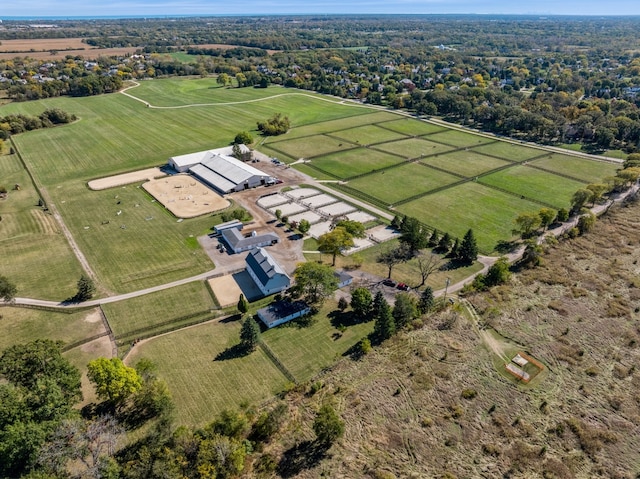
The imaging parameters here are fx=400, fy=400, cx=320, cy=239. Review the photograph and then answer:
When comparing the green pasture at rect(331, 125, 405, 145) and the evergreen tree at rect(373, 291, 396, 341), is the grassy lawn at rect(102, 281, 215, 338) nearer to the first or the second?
the evergreen tree at rect(373, 291, 396, 341)

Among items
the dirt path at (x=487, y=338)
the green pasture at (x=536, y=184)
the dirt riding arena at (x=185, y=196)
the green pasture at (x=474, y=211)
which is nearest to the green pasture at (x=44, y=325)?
the dirt riding arena at (x=185, y=196)

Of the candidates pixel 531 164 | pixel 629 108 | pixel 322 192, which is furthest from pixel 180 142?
pixel 629 108

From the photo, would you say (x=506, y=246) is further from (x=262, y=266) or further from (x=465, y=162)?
(x=465, y=162)

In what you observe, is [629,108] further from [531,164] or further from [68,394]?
[68,394]

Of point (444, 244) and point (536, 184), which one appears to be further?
point (536, 184)

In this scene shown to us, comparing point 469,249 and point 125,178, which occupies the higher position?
point 469,249

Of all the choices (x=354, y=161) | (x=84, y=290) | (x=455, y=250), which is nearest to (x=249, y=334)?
(x=84, y=290)

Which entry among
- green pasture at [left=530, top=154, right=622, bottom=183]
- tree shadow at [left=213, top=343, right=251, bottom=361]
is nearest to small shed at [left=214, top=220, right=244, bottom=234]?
tree shadow at [left=213, top=343, right=251, bottom=361]
